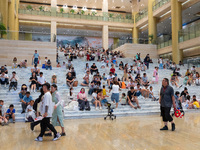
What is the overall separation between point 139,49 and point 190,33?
7.41 m

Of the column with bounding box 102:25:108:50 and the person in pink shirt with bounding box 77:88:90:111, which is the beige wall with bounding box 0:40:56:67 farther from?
the column with bounding box 102:25:108:50

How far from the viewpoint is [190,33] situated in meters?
21.3

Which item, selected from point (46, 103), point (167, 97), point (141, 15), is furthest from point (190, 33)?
point (46, 103)

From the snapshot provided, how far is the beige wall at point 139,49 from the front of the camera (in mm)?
26984

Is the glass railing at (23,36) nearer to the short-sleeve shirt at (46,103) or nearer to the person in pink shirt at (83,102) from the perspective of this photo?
the person in pink shirt at (83,102)

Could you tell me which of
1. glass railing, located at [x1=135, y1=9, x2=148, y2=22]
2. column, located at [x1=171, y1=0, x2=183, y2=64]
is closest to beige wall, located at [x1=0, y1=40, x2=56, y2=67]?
column, located at [x1=171, y1=0, x2=183, y2=64]

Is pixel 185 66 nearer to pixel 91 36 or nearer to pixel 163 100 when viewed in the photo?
pixel 163 100

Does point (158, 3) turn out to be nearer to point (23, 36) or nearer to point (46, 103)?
point (23, 36)

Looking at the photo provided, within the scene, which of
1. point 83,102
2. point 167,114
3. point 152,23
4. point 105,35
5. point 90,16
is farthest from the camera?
point 105,35

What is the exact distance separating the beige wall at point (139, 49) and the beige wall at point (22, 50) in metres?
11.4

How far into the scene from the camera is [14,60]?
16.9 meters

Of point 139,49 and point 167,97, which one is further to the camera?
point 139,49

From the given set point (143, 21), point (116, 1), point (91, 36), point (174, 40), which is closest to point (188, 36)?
point (174, 40)

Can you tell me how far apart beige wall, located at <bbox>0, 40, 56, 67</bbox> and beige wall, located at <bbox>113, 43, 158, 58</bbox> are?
1136 centimetres
